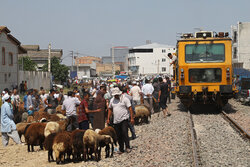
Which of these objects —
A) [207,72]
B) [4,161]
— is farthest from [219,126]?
[4,161]

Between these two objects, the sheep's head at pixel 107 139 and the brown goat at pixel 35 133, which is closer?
the sheep's head at pixel 107 139

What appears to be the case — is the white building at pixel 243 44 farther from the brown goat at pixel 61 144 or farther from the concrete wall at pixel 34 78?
the brown goat at pixel 61 144

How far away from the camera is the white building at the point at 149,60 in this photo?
133250 millimetres

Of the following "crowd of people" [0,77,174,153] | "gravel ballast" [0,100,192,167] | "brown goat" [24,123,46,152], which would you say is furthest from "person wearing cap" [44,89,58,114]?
"brown goat" [24,123,46,152]

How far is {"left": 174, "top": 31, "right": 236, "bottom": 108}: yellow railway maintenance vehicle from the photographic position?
61.6 ft

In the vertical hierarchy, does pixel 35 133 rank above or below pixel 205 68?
below

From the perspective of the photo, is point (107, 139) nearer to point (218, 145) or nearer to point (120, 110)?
point (120, 110)

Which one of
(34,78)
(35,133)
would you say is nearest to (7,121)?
(35,133)

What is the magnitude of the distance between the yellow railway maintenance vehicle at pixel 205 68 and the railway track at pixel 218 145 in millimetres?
2451

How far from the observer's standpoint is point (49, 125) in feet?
37.6

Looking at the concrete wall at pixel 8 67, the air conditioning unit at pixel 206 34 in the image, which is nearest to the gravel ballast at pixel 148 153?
the air conditioning unit at pixel 206 34

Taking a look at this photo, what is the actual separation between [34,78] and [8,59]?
339 inches

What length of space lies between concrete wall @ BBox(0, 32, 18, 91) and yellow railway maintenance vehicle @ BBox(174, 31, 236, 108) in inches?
823

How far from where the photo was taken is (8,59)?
3759cm
